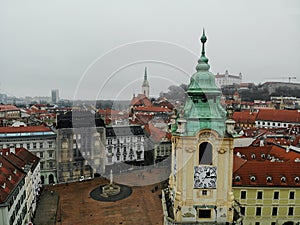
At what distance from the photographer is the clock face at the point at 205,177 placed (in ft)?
71.2

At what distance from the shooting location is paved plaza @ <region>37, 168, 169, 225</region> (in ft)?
135

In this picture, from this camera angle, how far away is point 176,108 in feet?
79.9

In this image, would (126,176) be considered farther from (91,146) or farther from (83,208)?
(83,208)

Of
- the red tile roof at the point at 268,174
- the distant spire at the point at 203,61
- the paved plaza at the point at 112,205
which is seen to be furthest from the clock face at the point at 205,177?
the paved plaza at the point at 112,205

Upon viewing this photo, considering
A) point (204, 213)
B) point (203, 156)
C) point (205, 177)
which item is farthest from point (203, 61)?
point (204, 213)

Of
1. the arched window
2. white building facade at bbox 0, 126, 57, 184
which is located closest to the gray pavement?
→ white building facade at bbox 0, 126, 57, 184

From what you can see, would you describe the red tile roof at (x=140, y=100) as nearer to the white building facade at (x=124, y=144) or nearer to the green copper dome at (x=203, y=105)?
the green copper dome at (x=203, y=105)

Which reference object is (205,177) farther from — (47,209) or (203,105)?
(47,209)

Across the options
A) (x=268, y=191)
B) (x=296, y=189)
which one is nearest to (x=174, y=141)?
(x=268, y=191)

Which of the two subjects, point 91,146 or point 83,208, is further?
point 91,146

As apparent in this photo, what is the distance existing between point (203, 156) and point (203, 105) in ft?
12.6

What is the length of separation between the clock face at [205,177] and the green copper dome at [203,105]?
8.97 feet

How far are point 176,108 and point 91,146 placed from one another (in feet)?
119

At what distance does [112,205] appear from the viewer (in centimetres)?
4597
